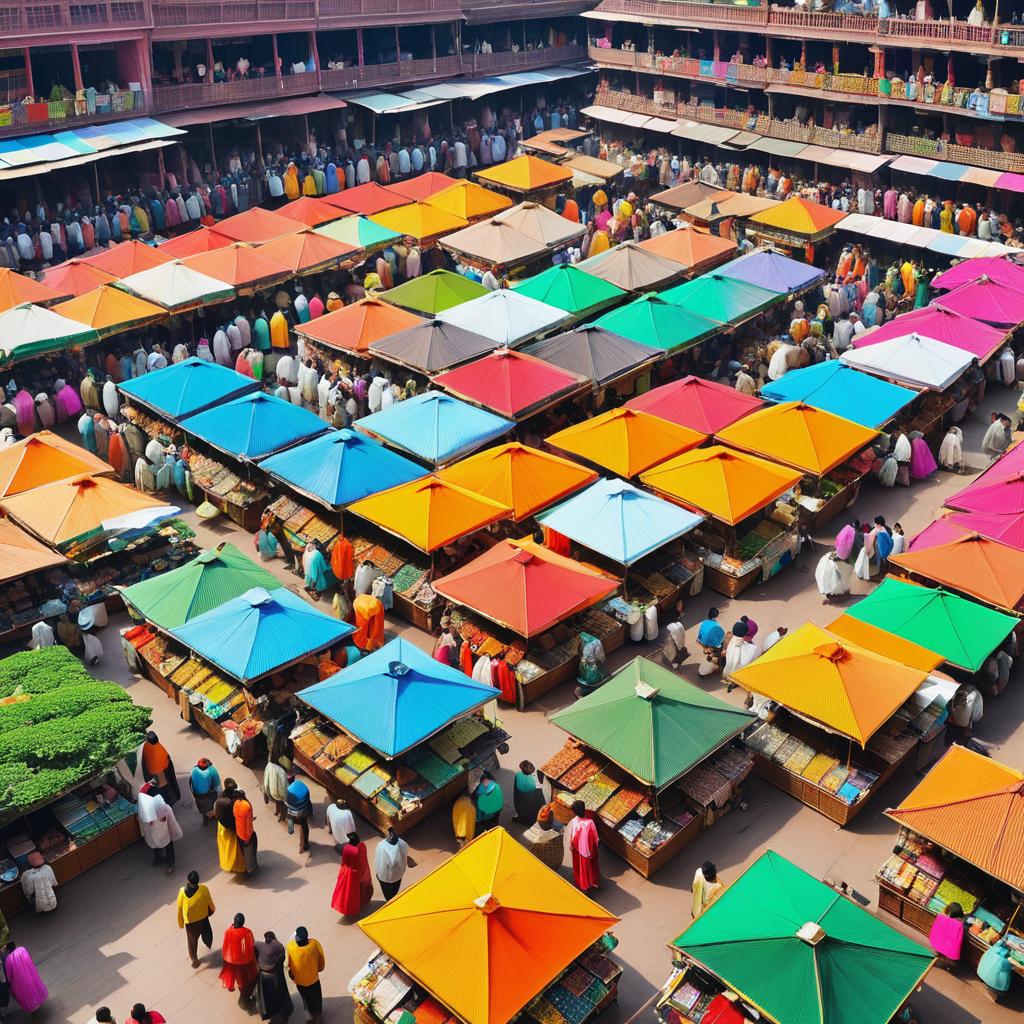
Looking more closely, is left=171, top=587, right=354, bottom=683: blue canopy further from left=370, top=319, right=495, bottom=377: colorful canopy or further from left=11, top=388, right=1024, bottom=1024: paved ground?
left=370, top=319, right=495, bottom=377: colorful canopy

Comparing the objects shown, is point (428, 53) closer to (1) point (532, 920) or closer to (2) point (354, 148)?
(2) point (354, 148)

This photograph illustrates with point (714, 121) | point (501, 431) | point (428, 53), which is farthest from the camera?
point (428, 53)

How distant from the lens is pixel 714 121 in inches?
1518

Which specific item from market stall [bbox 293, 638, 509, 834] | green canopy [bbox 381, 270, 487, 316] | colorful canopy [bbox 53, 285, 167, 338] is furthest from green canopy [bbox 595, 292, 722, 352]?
market stall [bbox 293, 638, 509, 834]

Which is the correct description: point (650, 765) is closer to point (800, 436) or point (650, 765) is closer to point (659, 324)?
point (800, 436)

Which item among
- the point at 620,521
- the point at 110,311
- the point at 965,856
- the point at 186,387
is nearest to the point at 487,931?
the point at 965,856

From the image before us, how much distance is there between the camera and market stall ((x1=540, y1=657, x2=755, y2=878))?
44.9 feet

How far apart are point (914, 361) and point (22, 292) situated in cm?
1799

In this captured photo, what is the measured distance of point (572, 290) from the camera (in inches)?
1017

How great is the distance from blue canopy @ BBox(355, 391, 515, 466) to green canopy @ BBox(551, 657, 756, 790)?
6859 millimetres

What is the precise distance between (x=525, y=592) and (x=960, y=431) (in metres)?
10.7

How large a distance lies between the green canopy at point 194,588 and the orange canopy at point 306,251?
12.2m

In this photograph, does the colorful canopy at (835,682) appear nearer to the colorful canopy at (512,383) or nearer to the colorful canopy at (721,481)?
the colorful canopy at (721,481)

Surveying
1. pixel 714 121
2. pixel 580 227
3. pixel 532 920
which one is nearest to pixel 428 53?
pixel 714 121
